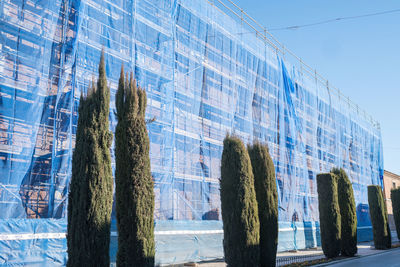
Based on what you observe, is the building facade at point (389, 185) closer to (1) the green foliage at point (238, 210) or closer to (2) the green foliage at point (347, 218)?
(2) the green foliage at point (347, 218)

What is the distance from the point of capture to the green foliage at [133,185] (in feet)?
22.0

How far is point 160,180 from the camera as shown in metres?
11.3

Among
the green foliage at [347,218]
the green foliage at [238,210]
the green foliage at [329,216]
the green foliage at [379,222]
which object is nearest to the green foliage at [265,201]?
the green foliage at [238,210]

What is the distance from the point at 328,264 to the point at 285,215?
196 inches

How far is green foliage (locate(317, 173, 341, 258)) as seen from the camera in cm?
1356

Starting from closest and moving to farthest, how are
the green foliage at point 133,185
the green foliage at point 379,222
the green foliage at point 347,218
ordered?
the green foliage at point 133,185 → the green foliage at point 347,218 → the green foliage at point 379,222

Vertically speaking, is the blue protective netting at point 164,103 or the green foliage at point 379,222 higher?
the blue protective netting at point 164,103

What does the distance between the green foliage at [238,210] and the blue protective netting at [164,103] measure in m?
2.40

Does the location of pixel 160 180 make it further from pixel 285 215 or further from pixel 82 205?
pixel 285 215

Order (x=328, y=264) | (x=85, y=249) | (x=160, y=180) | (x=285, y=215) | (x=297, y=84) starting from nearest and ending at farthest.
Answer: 1. (x=85, y=249)
2. (x=160, y=180)
3. (x=328, y=264)
4. (x=285, y=215)
5. (x=297, y=84)

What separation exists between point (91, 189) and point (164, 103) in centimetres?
606

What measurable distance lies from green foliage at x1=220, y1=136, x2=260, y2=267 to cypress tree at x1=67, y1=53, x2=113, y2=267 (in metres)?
A: 3.52

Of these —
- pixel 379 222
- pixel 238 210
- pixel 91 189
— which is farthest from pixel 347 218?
pixel 91 189

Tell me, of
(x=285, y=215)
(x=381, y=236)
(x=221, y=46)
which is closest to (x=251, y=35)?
(x=221, y=46)
